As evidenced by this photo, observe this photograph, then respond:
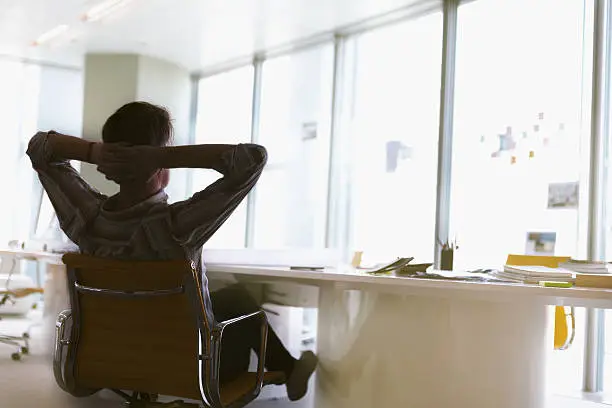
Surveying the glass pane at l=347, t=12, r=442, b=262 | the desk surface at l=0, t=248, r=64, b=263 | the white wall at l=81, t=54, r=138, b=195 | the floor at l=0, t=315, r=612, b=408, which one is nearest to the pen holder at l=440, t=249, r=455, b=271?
the floor at l=0, t=315, r=612, b=408

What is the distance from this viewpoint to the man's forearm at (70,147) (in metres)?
2.01

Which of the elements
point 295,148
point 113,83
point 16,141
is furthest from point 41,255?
point 16,141

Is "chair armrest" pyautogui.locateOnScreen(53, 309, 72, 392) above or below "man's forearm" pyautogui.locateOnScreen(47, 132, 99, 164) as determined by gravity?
below

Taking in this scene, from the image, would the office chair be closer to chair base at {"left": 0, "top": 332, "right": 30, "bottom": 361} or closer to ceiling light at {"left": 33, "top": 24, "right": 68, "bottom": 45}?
chair base at {"left": 0, "top": 332, "right": 30, "bottom": 361}

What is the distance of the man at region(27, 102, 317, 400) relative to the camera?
75.2 inches

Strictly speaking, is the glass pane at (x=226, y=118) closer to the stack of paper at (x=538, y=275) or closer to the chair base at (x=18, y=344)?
the chair base at (x=18, y=344)

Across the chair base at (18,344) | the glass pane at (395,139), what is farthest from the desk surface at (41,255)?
the glass pane at (395,139)

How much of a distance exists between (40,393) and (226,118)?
5.39 m

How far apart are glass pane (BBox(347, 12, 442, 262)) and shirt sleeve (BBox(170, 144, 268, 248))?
4.02m

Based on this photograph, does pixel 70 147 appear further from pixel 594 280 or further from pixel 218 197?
pixel 594 280

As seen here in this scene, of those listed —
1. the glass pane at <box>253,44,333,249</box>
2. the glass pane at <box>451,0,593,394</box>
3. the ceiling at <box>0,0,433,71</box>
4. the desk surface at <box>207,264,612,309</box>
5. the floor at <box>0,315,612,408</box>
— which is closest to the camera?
the desk surface at <box>207,264,612,309</box>

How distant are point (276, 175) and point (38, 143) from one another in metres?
5.56

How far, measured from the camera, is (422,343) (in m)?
2.36

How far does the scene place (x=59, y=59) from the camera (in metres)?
8.41
